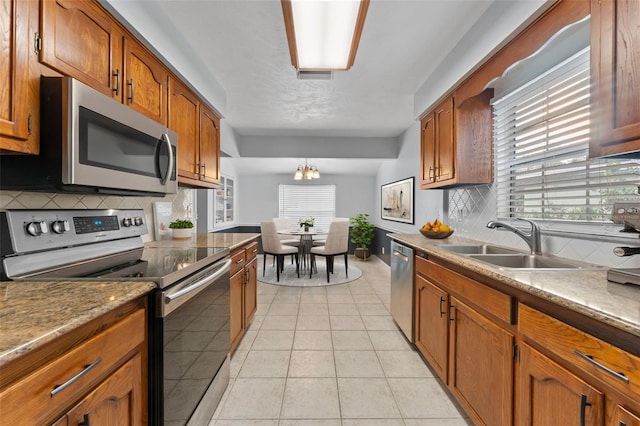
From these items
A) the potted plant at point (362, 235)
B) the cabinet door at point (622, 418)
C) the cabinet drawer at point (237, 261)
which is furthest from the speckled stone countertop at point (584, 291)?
the potted plant at point (362, 235)

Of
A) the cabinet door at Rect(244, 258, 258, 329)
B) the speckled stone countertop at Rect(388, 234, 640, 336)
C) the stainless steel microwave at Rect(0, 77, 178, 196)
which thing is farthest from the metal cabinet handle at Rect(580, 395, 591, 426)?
the cabinet door at Rect(244, 258, 258, 329)

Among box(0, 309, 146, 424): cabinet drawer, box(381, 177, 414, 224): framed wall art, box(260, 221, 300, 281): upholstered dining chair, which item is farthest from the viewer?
box(260, 221, 300, 281): upholstered dining chair

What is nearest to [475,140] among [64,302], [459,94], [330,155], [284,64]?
[459,94]

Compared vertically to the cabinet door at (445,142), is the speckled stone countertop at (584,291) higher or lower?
lower

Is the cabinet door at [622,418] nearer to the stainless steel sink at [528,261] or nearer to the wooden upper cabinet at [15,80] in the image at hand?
the stainless steel sink at [528,261]

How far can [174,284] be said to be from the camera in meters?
1.19

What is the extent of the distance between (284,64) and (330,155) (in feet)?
8.13

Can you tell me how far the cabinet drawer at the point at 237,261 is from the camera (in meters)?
2.13

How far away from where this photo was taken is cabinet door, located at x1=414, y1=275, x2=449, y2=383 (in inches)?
69.2

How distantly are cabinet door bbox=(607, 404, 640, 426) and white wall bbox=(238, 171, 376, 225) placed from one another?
625 cm

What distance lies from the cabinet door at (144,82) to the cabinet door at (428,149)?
2247mm

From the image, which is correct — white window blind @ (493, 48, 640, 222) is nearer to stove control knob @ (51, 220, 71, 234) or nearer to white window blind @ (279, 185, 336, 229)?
stove control knob @ (51, 220, 71, 234)

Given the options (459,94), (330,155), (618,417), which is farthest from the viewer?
(330,155)

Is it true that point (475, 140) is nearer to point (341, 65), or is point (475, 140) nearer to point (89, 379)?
point (341, 65)
